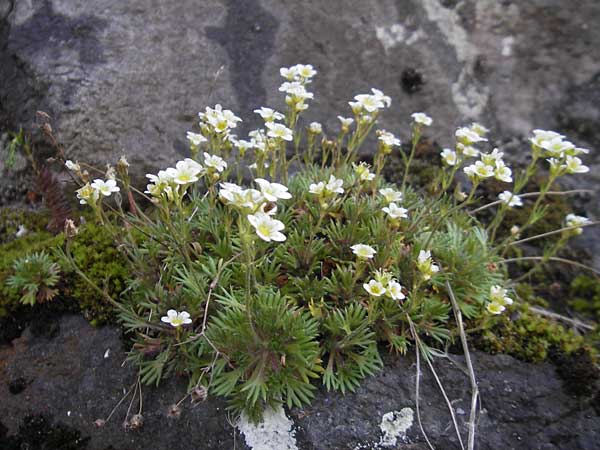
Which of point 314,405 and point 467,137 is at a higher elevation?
point 467,137

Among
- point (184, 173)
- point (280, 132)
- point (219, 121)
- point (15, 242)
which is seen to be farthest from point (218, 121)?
point (15, 242)

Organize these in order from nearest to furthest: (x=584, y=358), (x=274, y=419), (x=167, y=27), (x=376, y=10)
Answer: (x=274, y=419) → (x=584, y=358) → (x=167, y=27) → (x=376, y=10)

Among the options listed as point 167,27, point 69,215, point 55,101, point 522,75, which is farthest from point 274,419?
point 522,75

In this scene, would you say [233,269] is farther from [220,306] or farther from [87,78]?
[87,78]

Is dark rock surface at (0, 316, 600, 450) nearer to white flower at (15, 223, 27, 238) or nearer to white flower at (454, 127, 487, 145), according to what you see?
white flower at (15, 223, 27, 238)

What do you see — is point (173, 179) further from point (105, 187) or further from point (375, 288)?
point (375, 288)

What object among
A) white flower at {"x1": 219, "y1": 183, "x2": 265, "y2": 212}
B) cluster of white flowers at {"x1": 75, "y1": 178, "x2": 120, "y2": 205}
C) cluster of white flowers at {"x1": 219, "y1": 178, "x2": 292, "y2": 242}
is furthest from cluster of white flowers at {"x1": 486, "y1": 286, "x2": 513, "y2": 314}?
cluster of white flowers at {"x1": 75, "y1": 178, "x2": 120, "y2": 205}
